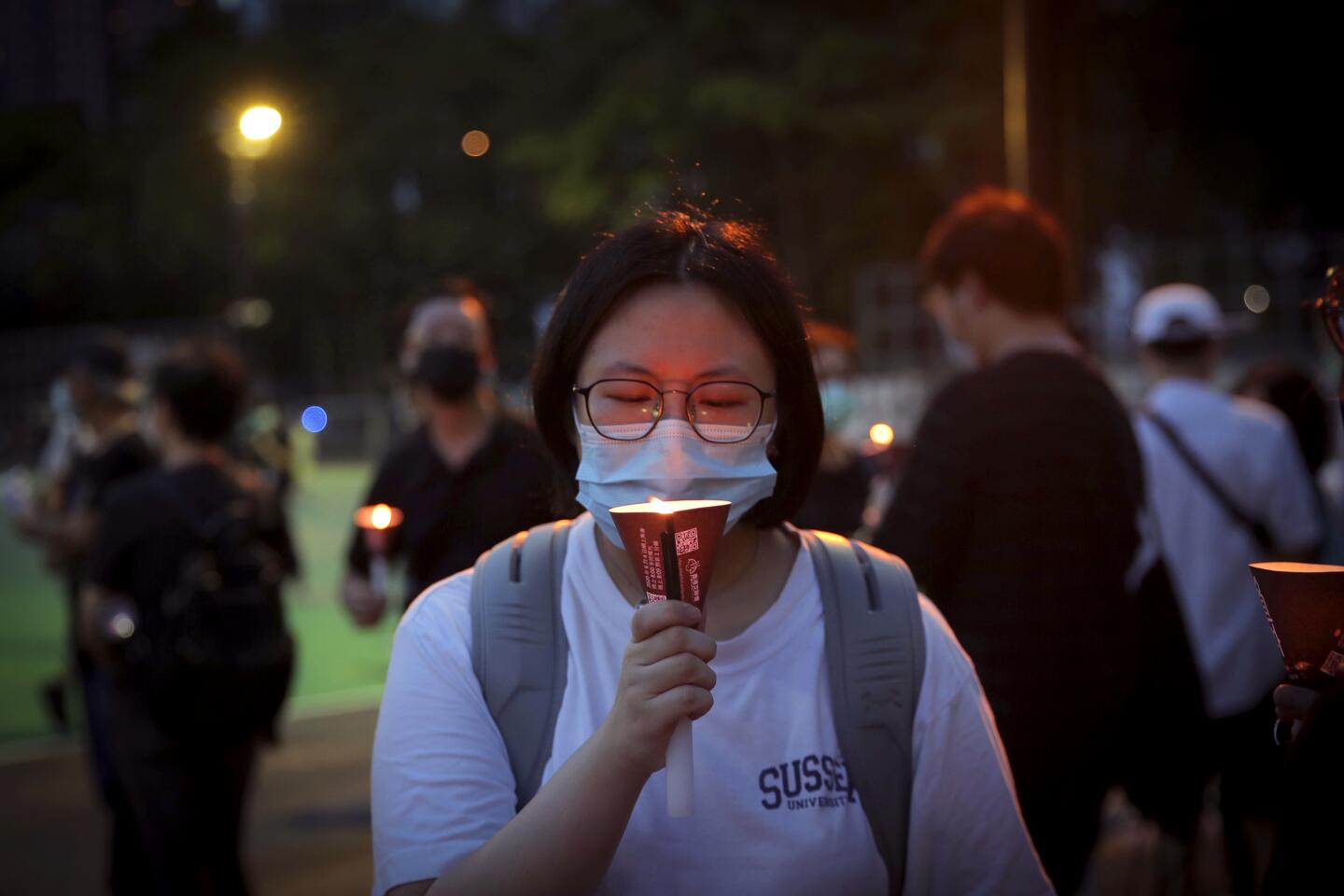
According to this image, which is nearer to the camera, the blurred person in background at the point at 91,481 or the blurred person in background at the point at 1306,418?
the blurred person in background at the point at 91,481

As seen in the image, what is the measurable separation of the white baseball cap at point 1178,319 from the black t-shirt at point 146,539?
3379mm

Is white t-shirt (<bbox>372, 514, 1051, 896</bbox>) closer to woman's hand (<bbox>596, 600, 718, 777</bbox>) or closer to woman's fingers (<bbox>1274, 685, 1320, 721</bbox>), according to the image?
woman's hand (<bbox>596, 600, 718, 777</bbox>)

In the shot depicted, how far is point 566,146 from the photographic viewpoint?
103ft

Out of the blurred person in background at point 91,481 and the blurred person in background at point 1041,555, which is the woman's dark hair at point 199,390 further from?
the blurred person in background at point 1041,555

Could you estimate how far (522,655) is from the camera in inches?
75.1

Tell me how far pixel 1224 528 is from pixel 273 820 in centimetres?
481

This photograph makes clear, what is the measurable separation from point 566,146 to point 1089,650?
29.4 metres

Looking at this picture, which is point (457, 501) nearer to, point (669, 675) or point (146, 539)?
point (146, 539)

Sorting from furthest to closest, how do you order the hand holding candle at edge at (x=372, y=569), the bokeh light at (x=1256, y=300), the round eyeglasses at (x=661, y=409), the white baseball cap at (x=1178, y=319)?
the bokeh light at (x=1256, y=300) → the white baseball cap at (x=1178, y=319) → the hand holding candle at edge at (x=372, y=569) → the round eyeglasses at (x=661, y=409)

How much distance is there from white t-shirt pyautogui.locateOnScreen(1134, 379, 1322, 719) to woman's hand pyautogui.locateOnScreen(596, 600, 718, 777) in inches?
133

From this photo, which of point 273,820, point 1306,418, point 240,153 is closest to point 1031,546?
point 1306,418

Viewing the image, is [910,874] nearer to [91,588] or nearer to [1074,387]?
[1074,387]

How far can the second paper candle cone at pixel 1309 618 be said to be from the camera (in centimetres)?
159

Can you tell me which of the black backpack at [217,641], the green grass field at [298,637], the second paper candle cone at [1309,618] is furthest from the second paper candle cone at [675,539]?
the green grass field at [298,637]
